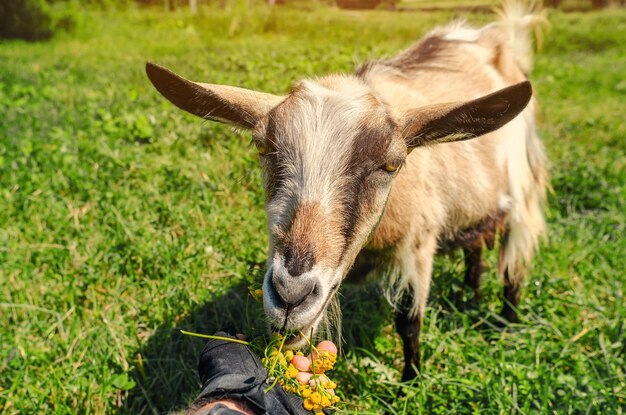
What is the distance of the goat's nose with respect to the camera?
1.79 meters

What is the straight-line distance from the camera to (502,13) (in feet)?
14.8

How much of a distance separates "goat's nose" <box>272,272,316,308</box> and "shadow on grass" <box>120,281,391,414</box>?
609 millimetres

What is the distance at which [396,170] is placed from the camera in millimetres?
2191

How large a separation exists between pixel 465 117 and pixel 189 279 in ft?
6.57

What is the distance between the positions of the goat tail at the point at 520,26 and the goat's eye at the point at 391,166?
234 centimetres

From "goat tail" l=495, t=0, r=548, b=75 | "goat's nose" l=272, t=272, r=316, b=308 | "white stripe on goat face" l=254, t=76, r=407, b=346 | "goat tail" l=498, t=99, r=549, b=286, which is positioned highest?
"goat tail" l=495, t=0, r=548, b=75

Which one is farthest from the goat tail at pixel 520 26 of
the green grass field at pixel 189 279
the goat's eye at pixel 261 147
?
the goat's eye at pixel 261 147

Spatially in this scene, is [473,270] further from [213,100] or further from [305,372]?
[213,100]

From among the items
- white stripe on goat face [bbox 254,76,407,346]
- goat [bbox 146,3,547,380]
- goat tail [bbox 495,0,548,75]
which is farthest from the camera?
goat tail [bbox 495,0,548,75]

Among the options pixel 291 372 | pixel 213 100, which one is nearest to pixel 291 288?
pixel 291 372

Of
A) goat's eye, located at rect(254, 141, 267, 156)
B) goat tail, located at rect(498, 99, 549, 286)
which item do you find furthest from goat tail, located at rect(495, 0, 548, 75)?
goat's eye, located at rect(254, 141, 267, 156)

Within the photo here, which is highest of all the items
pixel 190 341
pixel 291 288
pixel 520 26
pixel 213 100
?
pixel 520 26

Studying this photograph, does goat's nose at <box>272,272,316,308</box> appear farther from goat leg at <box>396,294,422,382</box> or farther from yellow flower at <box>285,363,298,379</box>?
goat leg at <box>396,294,422,382</box>

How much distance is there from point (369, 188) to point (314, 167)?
239 mm
